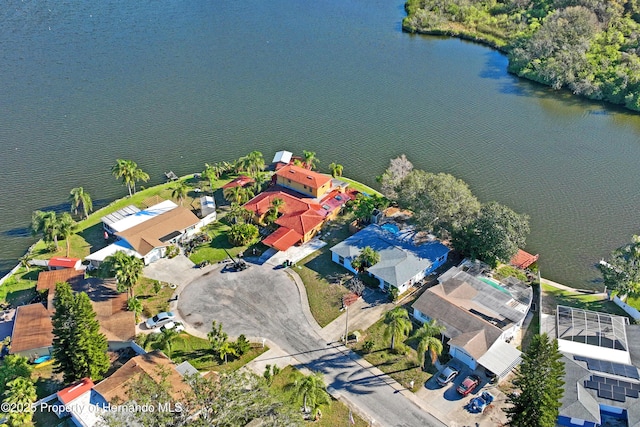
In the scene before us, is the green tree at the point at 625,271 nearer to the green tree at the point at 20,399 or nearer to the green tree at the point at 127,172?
the green tree at the point at 20,399

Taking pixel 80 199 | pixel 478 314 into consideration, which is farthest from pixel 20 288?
pixel 478 314

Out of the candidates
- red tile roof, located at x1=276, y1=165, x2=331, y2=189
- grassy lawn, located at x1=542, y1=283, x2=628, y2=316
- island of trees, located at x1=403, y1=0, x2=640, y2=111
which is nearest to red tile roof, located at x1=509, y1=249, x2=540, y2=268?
grassy lawn, located at x1=542, y1=283, x2=628, y2=316

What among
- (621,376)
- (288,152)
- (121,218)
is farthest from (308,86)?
(621,376)

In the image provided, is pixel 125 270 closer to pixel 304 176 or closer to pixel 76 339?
pixel 76 339

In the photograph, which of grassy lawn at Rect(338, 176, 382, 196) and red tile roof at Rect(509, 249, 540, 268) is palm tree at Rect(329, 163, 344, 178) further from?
red tile roof at Rect(509, 249, 540, 268)

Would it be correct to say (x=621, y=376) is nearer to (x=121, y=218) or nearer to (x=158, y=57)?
(x=121, y=218)
